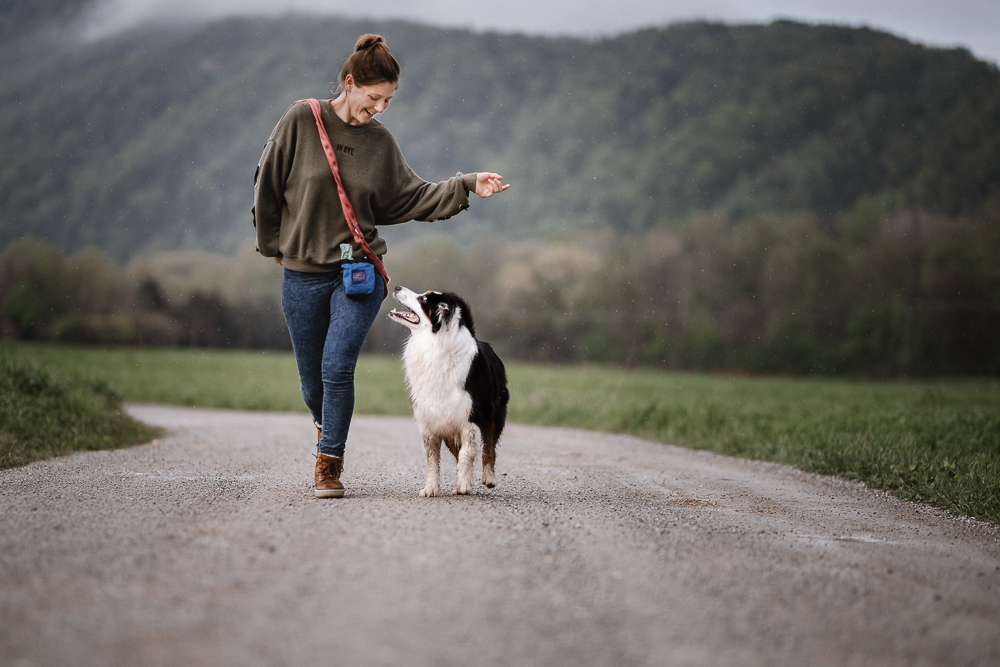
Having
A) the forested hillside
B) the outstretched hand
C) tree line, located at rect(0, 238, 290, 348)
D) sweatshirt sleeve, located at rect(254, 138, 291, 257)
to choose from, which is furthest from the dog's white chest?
the forested hillside

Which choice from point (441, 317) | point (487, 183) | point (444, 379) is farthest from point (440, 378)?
point (487, 183)

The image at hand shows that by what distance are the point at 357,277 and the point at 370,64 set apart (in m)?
1.27

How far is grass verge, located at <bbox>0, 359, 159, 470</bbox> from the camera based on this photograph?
8125 millimetres

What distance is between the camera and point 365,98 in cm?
527

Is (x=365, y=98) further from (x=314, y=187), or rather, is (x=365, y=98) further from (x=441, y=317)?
(x=441, y=317)

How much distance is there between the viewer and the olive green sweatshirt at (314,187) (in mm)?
5312

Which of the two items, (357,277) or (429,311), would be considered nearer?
(357,277)

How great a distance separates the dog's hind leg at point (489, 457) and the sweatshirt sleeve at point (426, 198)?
150cm

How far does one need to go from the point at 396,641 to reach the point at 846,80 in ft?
354

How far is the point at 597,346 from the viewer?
4781 centimetres

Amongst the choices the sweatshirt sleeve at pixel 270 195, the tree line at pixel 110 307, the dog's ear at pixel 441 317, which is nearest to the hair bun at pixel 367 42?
the sweatshirt sleeve at pixel 270 195

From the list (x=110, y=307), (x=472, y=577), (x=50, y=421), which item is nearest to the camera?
(x=472, y=577)

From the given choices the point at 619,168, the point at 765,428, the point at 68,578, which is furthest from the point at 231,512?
the point at 619,168

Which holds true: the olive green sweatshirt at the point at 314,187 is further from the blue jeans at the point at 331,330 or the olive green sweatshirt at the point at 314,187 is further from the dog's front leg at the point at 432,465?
the dog's front leg at the point at 432,465
